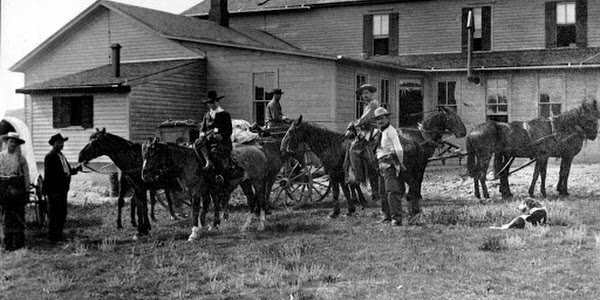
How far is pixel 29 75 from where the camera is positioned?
89.7 feet

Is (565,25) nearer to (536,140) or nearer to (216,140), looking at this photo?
(536,140)

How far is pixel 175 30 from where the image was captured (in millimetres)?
24766

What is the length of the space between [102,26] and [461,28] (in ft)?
47.1

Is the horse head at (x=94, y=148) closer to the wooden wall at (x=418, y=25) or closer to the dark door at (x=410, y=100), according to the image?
the dark door at (x=410, y=100)

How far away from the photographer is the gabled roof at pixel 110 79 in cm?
2098

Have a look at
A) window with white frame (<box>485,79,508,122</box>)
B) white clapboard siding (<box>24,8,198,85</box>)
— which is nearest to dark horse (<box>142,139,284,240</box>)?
white clapboard siding (<box>24,8,198,85</box>)

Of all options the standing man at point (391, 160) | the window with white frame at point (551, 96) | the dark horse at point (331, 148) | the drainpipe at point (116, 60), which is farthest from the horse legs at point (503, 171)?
the drainpipe at point (116, 60)

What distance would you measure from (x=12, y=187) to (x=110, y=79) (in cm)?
1169

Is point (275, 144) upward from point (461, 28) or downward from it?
downward

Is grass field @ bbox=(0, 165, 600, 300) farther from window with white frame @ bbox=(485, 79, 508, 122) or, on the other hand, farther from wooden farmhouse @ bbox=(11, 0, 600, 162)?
window with white frame @ bbox=(485, 79, 508, 122)

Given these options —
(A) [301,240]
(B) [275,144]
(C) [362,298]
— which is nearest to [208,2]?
(B) [275,144]

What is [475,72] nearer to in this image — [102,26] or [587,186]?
[587,186]

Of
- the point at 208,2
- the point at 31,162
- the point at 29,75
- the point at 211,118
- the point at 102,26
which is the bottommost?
the point at 31,162

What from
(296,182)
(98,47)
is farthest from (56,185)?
(98,47)
